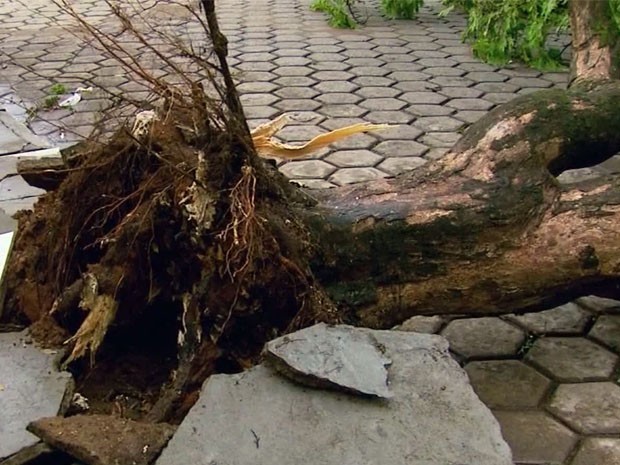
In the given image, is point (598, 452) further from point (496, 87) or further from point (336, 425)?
point (496, 87)

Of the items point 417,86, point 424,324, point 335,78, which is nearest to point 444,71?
point 417,86

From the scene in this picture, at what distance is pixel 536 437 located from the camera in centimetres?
234

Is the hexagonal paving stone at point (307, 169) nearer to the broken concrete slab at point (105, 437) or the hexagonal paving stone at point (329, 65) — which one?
the hexagonal paving stone at point (329, 65)

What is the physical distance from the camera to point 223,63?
2.27 meters

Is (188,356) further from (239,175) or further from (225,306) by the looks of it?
(239,175)

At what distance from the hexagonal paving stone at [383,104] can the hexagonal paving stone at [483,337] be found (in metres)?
2.43

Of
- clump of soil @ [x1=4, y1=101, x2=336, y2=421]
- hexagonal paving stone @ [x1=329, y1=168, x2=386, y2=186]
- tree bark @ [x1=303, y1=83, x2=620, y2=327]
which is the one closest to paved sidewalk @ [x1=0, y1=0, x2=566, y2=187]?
hexagonal paving stone @ [x1=329, y1=168, x2=386, y2=186]

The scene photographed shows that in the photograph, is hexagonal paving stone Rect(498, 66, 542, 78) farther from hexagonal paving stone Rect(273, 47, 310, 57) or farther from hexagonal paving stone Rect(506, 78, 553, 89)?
hexagonal paving stone Rect(273, 47, 310, 57)

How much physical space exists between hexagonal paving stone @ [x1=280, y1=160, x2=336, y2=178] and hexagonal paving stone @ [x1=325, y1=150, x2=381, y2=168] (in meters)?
0.06

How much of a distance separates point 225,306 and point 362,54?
450 centimetres

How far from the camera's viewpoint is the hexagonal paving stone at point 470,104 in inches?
204

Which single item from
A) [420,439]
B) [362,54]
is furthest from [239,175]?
[362,54]

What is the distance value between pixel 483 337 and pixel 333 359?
92cm

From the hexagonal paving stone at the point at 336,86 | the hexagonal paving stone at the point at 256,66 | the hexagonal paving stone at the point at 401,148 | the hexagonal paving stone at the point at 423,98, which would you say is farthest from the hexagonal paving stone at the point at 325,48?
the hexagonal paving stone at the point at 401,148
